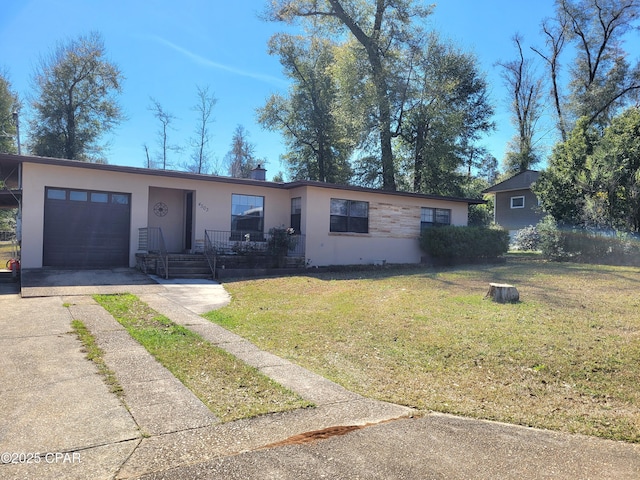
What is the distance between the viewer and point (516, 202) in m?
28.9

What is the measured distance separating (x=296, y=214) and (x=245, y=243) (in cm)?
225

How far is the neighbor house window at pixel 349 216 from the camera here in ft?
53.1

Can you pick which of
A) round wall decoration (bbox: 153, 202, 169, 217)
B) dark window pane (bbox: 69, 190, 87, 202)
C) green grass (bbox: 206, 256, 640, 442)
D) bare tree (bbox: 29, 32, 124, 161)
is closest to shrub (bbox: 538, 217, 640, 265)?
green grass (bbox: 206, 256, 640, 442)

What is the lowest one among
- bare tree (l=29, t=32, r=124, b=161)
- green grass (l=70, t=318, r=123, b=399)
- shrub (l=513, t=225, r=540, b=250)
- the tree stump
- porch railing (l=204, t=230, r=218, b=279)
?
green grass (l=70, t=318, r=123, b=399)

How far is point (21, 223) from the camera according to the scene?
12352 mm

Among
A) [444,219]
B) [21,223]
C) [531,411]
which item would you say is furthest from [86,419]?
[444,219]

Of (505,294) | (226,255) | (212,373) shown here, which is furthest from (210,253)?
(212,373)

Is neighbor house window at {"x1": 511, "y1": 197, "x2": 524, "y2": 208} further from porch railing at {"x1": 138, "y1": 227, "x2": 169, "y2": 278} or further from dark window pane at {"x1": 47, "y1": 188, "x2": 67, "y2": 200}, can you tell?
dark window pane at {"x1": 47, "y1": 188, "x2": 67, "y2": 200}

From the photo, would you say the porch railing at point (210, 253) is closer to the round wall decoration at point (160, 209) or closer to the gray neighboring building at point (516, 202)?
the round wall decoration at point (160, 209)

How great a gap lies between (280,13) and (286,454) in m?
25.9

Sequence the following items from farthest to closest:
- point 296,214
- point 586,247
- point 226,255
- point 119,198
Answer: point 296,214
point 586,247
point 226,255
point 119,198

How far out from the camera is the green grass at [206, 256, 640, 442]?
13.6 ft

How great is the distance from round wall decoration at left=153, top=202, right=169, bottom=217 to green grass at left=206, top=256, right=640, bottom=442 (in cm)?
736

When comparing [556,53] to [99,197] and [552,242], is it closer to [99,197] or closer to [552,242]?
[552,242]
